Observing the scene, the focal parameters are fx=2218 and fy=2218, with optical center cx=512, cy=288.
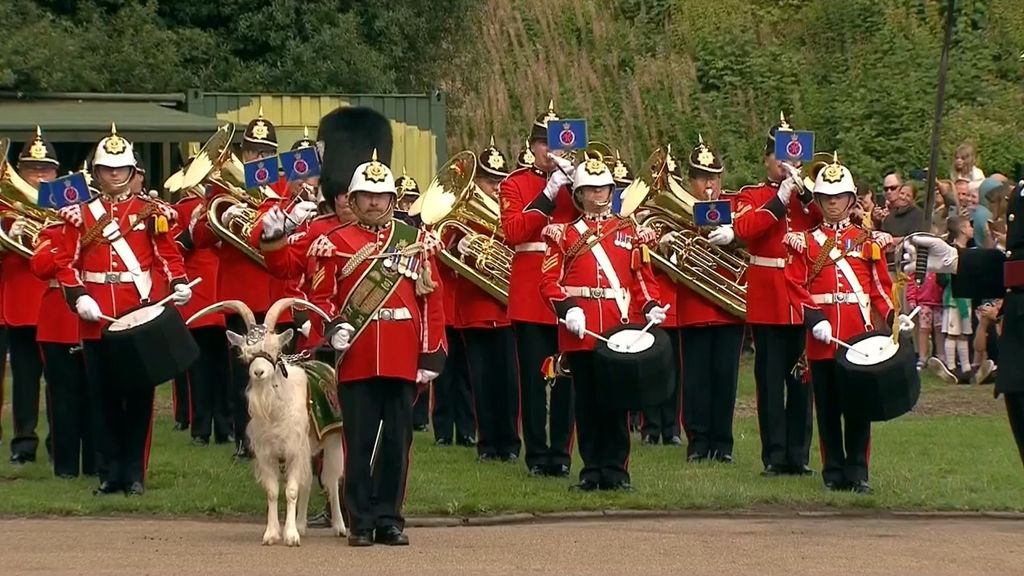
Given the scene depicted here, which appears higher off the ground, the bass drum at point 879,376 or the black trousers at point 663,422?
the bass drum at point 879,376

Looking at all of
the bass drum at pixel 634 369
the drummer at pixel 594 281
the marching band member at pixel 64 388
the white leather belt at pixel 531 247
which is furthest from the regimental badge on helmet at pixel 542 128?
the marching band member at pixel 64 388

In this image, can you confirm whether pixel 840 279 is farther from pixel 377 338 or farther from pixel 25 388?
pixel 25 388

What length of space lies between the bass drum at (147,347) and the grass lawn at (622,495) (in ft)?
2.36

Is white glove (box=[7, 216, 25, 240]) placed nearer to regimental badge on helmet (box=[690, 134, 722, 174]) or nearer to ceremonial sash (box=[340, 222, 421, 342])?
ceremonial sash (box=[340, 222, 421, 342])

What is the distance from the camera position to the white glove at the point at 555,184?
12430 mm

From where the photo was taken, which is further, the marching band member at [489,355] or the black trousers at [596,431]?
the marching band member at [489,355]

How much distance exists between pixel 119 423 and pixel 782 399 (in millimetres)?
4063

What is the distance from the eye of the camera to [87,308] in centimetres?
1204

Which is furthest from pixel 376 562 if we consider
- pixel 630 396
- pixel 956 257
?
pixel 956 257

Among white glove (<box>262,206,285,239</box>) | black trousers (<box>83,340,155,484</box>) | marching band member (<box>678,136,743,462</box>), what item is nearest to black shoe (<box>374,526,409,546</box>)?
white glove (<box>262,206,285,239</box>)

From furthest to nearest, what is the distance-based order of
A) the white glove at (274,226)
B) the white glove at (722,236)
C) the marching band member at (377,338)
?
the white glove at (722,236) < the white glove at (274,226) < the marching band member at (377,338)

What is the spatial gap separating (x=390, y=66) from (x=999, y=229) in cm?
1395

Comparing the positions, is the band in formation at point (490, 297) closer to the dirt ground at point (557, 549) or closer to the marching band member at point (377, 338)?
the marching band member at point (377, 338)

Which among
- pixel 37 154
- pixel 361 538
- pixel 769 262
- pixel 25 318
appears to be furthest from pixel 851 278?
pixel 25 318
